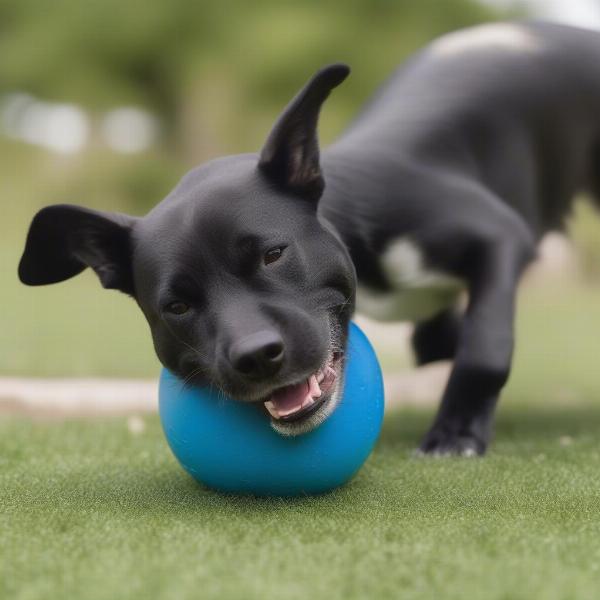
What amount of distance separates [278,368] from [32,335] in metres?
5.69

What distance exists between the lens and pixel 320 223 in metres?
2.75

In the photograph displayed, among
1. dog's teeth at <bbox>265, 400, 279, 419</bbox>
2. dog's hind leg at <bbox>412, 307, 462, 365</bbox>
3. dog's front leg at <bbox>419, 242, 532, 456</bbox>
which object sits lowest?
dog's hind leg at <bbox>412, 307, 462, 365</bbox>

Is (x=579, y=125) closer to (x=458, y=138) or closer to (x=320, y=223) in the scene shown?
(x=458, y=138)

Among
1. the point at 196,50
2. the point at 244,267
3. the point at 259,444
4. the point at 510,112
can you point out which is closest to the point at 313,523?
the point at 259,444

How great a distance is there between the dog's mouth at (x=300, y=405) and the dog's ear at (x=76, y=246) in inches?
24.4

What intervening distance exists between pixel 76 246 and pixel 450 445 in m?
1.41

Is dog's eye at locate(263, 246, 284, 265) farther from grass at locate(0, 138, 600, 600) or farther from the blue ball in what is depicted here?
grass at locate(0, 138, 600, 600)

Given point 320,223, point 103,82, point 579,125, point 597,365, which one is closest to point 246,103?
point 103,82

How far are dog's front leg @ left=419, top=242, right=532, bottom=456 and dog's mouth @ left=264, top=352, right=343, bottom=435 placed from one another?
857 millimetres

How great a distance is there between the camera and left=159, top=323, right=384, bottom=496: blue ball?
8.26 ft

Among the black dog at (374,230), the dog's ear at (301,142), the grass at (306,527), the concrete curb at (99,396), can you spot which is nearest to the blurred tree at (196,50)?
the concrete curb at (99,396)

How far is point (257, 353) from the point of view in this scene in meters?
2.25

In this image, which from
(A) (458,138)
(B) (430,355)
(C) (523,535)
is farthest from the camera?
(B) (430,355)

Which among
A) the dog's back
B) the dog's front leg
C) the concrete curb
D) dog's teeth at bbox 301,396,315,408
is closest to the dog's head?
dog's teeth at bbox 301,396,315,408
